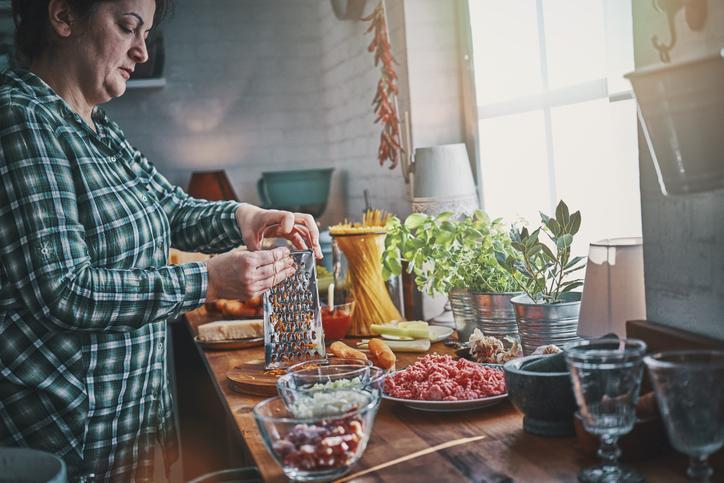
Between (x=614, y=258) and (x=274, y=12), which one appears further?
(x=274, y=12)

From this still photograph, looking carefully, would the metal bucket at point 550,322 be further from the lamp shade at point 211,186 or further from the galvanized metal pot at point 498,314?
the lamp shade at point 211,186

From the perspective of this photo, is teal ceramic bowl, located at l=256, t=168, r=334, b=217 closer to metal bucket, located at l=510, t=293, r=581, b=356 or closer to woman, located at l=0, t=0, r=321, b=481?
woman, located at l=0, t=0, r=321, b=481

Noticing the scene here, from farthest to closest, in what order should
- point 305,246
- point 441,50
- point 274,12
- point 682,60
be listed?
point 274,12
point 441,50
point 305,246
point 682,60

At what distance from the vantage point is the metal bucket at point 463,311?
214cm

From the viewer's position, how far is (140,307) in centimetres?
162

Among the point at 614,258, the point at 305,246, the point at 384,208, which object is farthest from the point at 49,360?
the point at 384,208

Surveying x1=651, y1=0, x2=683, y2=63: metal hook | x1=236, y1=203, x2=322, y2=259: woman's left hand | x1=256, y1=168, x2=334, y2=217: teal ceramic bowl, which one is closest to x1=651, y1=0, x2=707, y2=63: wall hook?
x1=651, y1=0, x2=683, y2=63: metal hook

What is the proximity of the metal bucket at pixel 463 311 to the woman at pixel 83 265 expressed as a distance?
1.64 feet

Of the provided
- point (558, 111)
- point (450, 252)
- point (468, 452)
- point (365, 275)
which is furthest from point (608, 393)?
point (558, 111)

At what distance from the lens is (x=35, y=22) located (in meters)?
1.78

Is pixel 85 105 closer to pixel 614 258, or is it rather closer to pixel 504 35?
pixel 614 258

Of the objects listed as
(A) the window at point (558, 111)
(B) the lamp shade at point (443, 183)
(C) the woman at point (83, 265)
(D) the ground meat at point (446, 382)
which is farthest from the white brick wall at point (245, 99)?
(D) the ground meat at point (446, 382)

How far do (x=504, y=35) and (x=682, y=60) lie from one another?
5.45ft

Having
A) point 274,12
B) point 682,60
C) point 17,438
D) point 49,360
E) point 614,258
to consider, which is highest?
point 274,12
